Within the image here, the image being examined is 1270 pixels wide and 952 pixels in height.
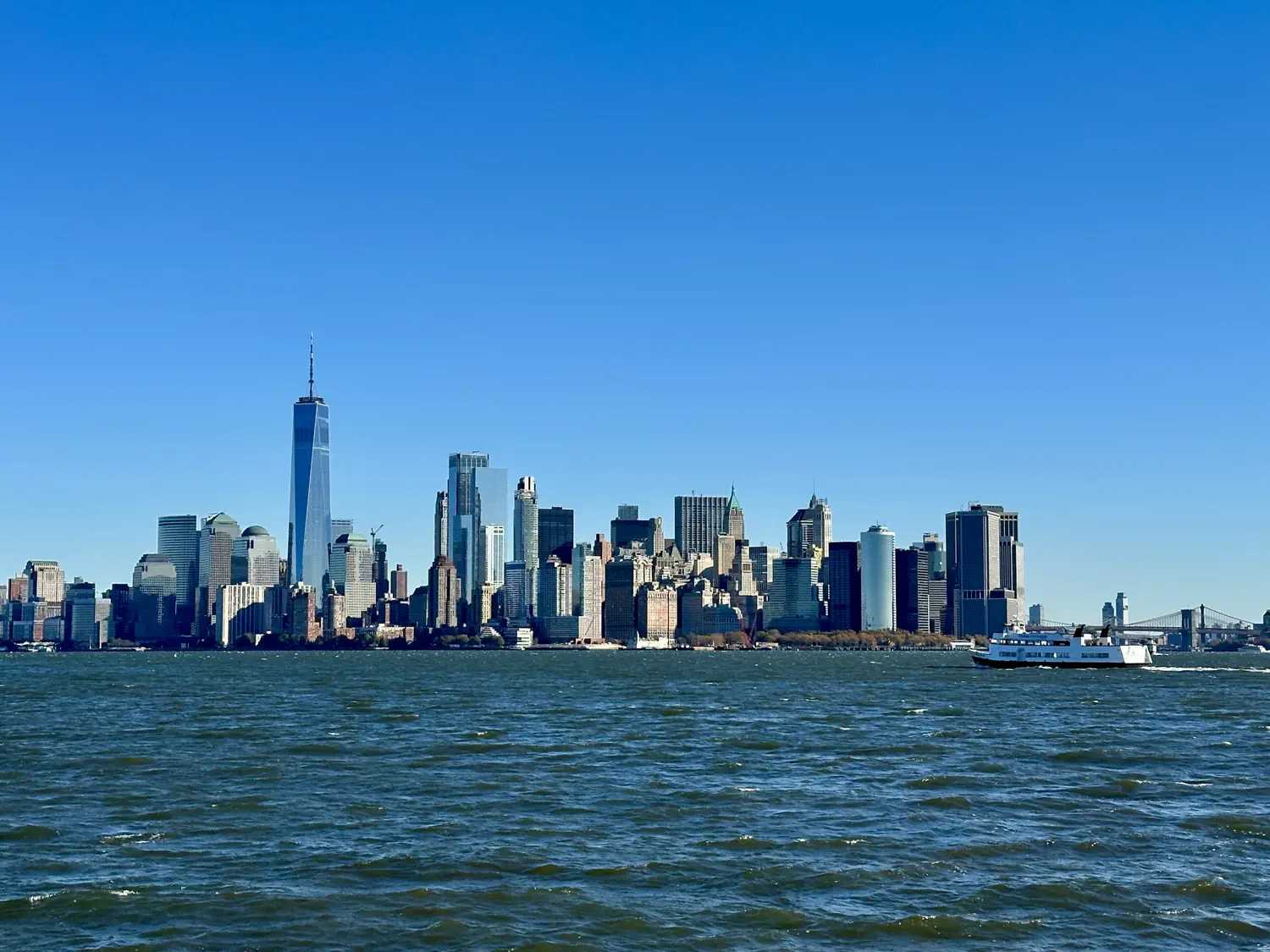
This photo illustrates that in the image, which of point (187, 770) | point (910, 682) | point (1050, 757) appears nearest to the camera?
point (187, 770)

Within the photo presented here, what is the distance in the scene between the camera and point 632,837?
47188 millimetres

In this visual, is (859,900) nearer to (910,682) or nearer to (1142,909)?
(1142,909)

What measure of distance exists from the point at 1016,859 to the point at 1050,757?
106 ft

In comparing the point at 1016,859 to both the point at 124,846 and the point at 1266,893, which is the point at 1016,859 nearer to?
the point at 1266,893

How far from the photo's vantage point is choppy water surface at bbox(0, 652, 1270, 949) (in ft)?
116

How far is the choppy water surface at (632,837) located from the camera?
3528 centimetres

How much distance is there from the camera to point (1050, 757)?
73.9 m

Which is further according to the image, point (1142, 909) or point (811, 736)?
point (811, 736)

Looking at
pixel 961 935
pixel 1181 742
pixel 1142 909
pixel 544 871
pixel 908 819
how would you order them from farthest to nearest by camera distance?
pixel 1181 742
pixel 908 819
pixel 544 871
pixel 1142 909
pixel 961 935

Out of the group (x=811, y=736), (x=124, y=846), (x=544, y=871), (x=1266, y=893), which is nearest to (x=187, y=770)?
(x=124, y=846)

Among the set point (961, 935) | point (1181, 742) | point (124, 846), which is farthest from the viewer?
point (1181, 742)

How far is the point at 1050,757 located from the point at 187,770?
41.7m

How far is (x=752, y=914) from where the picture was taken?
3619 cm

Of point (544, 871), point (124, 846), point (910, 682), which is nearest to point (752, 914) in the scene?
point (544, 871)
